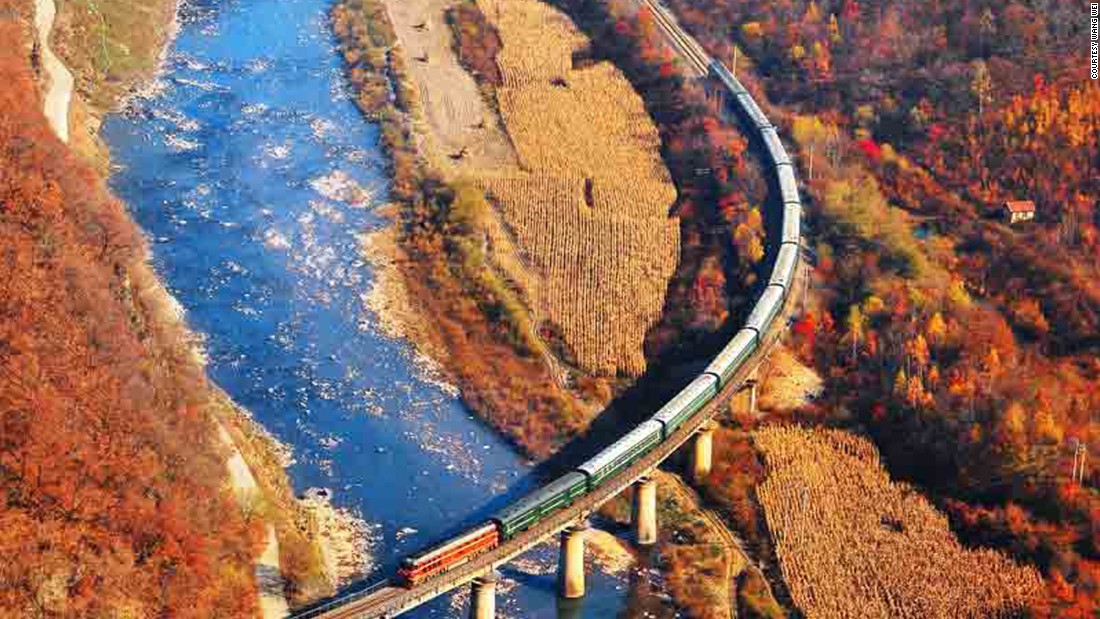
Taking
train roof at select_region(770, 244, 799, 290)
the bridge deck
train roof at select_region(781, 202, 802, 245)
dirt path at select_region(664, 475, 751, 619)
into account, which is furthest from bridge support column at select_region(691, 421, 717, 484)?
train roof at select_region(781, 202, 802, 245)

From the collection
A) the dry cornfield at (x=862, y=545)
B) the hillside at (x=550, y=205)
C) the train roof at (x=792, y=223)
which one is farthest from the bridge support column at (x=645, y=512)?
the train roof at (x=792, y=223)

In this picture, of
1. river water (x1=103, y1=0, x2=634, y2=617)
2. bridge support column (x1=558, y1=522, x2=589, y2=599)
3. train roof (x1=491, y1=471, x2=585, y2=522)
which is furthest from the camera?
river water (x1=103, y1=0, x2=634, y2=617)

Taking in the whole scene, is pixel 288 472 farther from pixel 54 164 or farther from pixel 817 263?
pixel 817 263

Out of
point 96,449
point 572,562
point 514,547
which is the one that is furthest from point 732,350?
point 96,449

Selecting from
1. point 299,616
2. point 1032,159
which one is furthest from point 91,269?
point 1032,159

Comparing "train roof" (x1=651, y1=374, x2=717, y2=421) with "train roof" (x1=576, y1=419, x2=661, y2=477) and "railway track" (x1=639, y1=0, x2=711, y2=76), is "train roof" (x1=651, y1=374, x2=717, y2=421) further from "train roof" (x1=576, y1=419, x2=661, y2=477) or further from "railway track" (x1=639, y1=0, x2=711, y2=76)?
"railway track" (x1=639, y1=0, x2=711, y2=76)

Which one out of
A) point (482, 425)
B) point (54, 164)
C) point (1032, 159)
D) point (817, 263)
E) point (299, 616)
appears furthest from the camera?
point (1032, 159)
